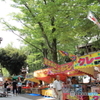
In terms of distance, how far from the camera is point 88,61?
7.60 metres

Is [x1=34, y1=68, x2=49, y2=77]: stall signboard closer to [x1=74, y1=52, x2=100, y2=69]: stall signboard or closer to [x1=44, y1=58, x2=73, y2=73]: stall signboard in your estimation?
[x1=44, y1=58, x2=73, y2=73]: stall signboard

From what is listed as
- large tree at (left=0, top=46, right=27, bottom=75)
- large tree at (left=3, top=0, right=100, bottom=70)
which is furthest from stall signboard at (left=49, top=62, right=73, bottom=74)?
large tree at (left=0, top=46, right=27, bottom=75)

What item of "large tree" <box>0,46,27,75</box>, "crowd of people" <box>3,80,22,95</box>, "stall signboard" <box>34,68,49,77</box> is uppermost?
"large tree" <box>0,46,27,75</box>

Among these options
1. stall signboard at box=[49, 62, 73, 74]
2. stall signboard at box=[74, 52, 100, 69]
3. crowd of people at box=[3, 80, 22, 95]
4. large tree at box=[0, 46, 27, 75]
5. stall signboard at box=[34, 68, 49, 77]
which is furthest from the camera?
large tree at box=[0, 46, 27, 75]

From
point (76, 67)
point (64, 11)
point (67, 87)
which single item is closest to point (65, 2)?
point (64, 11)

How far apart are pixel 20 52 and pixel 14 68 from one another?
3.74 metres

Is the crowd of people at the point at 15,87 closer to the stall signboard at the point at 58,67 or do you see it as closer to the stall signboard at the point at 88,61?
the stall signboard at the point at 58,67

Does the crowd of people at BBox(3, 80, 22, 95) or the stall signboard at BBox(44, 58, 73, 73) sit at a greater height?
the stall signboard at BBox(44, 58, 73, 73)

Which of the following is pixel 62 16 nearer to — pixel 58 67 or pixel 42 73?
pixel 58 67

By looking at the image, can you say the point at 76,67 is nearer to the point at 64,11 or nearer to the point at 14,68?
the point at 64,11

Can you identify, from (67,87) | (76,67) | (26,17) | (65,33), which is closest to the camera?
(76,67)

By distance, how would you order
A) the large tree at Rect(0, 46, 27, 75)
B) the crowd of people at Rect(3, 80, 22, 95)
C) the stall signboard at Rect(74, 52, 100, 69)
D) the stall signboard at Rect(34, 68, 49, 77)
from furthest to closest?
the large tree at Rect(0, 46, 27, 75), the crowd of people at Rect(3, 80, 22, 95), the stall signboard at Rect(34, 68, 49, 77), the stall signboard at Rect(74, 52, 100, 69)

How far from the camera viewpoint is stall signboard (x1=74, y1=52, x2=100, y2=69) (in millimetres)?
7148

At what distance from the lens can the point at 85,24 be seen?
1078 cm
